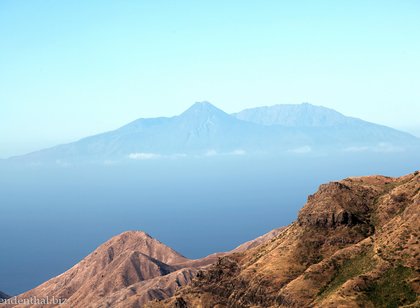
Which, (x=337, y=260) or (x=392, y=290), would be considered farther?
(x=337, y=260)

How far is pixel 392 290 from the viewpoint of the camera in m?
129

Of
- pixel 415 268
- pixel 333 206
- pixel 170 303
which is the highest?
pixel 333 206

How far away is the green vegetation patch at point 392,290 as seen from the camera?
126 m

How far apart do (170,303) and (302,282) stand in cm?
4058

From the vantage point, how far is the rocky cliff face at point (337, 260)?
13175 cm

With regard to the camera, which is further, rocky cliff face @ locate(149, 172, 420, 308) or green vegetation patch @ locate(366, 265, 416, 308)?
rocky cliff face @ locate(149, 172, 420, 308)

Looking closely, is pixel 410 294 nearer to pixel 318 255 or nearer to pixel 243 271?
pixel 318 255

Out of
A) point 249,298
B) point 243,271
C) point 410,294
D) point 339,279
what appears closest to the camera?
point 410,294

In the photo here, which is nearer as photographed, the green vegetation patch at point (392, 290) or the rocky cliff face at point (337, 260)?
the green vegetation patch at point (392, 290)

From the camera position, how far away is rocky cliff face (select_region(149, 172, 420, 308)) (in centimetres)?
13175

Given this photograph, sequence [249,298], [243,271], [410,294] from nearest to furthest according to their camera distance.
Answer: [410,294]
[249,298]
[243,271]

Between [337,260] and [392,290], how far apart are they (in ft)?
61.8

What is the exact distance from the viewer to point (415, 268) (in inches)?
5172

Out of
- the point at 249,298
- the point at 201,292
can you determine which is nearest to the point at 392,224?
the point at 249,298
